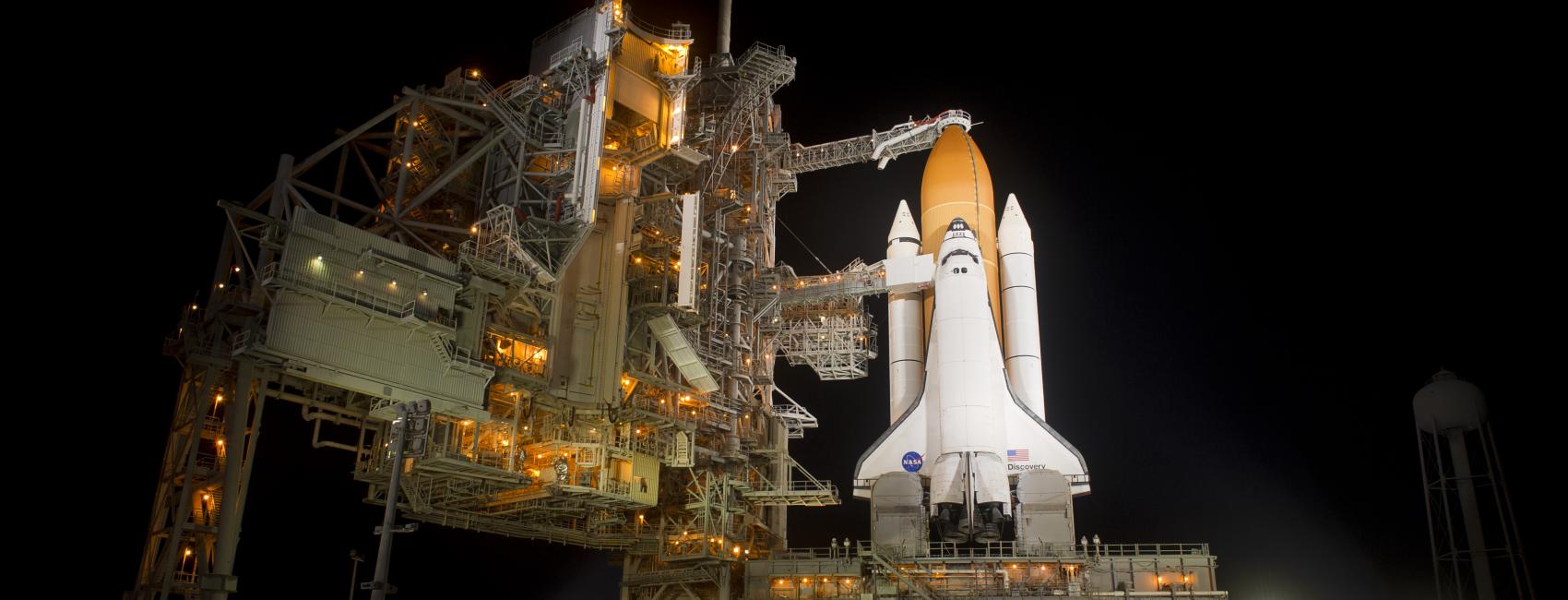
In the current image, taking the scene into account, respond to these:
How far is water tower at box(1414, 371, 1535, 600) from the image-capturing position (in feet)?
96.3

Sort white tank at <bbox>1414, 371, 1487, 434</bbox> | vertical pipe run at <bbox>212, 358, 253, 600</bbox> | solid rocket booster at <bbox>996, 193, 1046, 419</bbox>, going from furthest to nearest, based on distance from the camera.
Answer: solid rocket booster at <bbox>996, 193, 1046, 419</bbox> → white tank at <bbox>1414, 371, 1487, 434</bbox> → vertical pipe run at <bbox>212, 358, 253, 600</bbox>

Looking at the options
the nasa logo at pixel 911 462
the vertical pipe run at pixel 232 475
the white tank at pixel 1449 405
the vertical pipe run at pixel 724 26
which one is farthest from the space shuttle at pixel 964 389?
the vertical pipe run at pixel 232 475

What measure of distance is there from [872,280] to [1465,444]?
19.4 metres

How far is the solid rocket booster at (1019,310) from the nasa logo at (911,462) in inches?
172

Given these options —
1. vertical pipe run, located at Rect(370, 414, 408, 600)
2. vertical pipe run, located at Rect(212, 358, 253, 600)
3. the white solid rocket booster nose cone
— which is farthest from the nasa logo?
vertical pipe run, located at Rect(370, 414, 408, 600)

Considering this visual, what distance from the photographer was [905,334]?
40.4 meters

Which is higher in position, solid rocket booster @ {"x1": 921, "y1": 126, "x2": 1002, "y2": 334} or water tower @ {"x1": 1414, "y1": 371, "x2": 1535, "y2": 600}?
solid rocket booster @ {"x1": 921, "y1": 126, "x2": 1002, "y2": 334}

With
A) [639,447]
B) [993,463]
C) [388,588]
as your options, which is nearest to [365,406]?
[639,447]

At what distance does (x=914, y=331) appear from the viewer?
4044 centimetres

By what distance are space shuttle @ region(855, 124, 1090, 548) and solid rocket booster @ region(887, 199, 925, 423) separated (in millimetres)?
46

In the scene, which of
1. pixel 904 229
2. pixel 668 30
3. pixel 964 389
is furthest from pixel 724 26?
pixel 964 389

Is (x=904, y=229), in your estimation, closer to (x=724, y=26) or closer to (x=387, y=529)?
(x=724, y=26)

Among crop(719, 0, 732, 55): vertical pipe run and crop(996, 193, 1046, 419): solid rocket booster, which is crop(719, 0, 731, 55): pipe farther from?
crop(996, 193, 1046, 419): solid rocket booster

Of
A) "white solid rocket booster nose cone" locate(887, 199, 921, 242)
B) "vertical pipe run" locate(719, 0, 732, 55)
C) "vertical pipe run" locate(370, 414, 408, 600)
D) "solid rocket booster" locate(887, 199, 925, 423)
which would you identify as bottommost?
"vertical pipe run" locate(370, 414, 408, 600)
